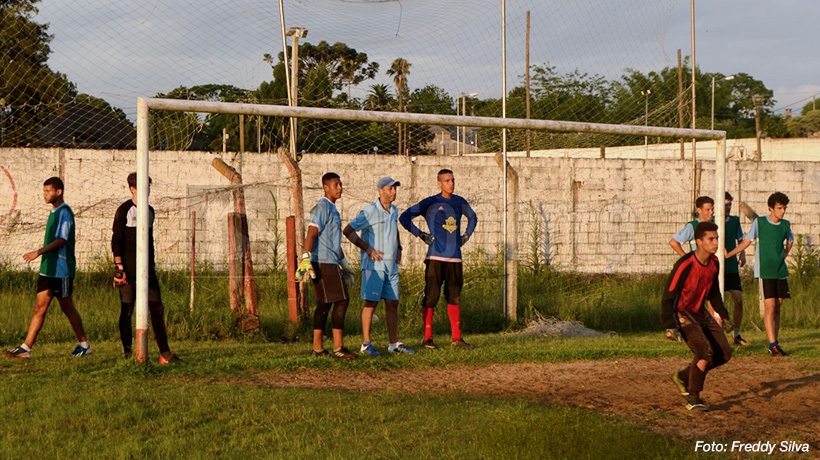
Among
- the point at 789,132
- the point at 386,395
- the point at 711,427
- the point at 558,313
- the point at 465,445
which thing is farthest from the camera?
the point at 789,132

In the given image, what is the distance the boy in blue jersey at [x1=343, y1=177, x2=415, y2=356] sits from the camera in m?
8.80

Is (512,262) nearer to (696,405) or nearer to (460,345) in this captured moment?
(460,345)

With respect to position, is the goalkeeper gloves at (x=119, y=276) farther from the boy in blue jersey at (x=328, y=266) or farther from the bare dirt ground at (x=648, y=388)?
the boy in blue jersey at (x=328, y=266)

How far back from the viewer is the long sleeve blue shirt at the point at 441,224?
9336mm

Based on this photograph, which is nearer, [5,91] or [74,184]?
[5,91]

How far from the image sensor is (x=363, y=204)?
15141 mm

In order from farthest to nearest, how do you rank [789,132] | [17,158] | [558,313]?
[789,132] < [17,158] < [558,313]

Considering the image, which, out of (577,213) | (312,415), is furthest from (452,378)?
(577,213)

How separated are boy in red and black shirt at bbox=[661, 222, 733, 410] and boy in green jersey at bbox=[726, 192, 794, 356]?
122 inches

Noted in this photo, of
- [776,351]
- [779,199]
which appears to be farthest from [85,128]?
[776,351]

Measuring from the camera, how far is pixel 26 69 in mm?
11086

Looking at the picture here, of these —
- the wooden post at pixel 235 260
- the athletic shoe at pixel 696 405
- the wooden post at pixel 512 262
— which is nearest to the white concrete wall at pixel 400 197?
the wooden post at pixel 512 262

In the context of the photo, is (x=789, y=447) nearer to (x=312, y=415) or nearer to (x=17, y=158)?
(x=312, y=415)

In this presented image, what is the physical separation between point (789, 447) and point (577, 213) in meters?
10.9
